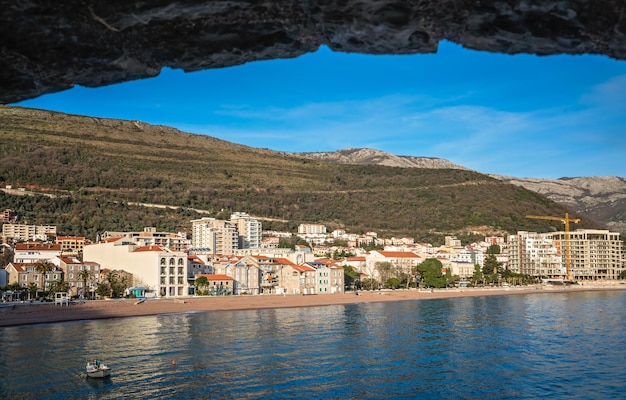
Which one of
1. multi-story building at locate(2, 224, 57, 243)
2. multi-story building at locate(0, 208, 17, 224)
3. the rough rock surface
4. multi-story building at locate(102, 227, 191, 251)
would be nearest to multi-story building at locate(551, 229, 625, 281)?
multi-story building at locate(102, 227, 191, 251)

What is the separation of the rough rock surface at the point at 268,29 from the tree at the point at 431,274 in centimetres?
9476

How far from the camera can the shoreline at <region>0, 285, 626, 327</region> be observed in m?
50.1

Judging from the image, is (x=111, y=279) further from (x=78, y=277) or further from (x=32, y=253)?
(x=32, y=253)

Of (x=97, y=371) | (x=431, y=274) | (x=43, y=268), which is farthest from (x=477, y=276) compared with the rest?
(x=97, y=371)

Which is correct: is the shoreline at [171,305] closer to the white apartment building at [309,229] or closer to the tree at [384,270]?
the tree at [384,270]

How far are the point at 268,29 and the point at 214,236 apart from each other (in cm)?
11230

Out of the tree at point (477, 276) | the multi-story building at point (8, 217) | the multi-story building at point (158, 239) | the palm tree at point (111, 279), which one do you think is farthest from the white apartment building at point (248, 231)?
the palm tree at point (111, 279)

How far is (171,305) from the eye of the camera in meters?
61.8

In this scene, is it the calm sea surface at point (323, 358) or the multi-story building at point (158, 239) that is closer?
the calm sea surface at point (323, 358)

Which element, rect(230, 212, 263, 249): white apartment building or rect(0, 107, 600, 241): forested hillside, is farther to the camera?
rect(0, 107, 600, 241): forested hillside

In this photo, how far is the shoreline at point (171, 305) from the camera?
1973 inches

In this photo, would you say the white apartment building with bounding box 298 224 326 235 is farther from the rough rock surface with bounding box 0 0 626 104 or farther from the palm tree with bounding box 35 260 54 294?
the rough rock surface with bounding box 0 0 626 104

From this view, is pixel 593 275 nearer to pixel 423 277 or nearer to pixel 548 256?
pixel 548 256

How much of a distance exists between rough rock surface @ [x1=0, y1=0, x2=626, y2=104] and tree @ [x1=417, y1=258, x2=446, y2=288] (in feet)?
311
